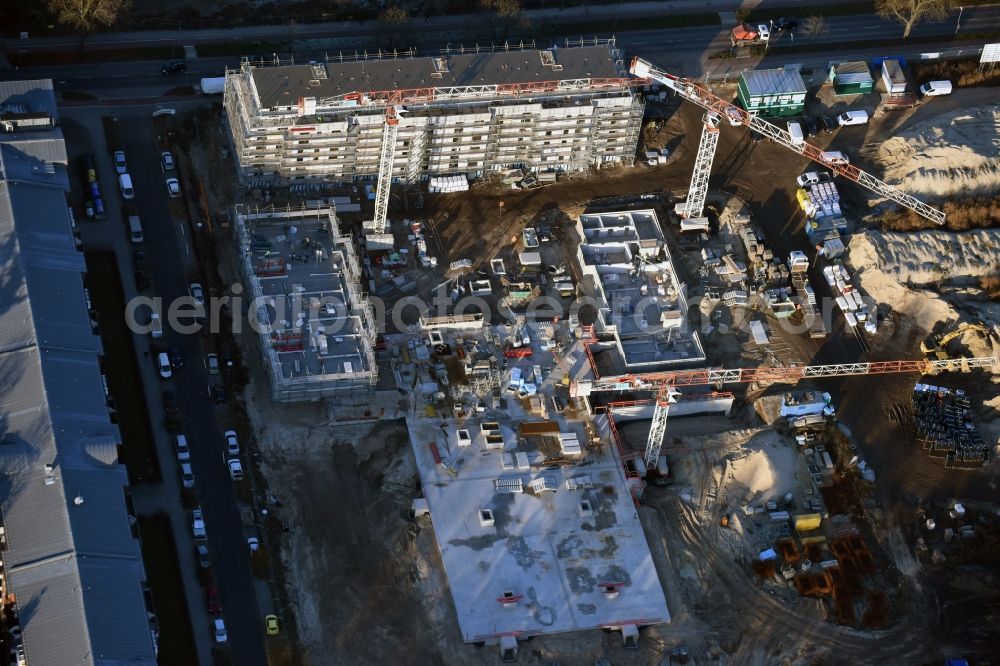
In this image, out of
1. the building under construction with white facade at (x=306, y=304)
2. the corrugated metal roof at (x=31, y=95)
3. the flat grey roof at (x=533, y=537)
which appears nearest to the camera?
the flat grey roof at (x=533, y=537)

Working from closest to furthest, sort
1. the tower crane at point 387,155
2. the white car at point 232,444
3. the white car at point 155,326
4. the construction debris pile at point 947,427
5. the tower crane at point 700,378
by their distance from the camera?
the white car at point 232,444, the tower crane at point 700,378, the white car at point 155,326, the construction debris pile at point 947,427, the tower crane at point 387,155

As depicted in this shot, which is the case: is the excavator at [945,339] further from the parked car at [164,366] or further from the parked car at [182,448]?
the parked car at [164,366]

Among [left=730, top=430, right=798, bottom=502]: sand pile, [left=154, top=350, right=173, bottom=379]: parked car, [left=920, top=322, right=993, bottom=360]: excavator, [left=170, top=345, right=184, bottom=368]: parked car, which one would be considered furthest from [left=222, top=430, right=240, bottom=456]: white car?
[left=920, top=322, right=993, bottom=360]: excavator

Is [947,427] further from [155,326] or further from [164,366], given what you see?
[155,326]

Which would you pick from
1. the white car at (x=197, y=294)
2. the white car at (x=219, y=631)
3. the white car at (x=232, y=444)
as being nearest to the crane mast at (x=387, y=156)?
the white car at (x=197, y=294)

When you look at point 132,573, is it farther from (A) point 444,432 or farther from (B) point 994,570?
(B) point 994,570

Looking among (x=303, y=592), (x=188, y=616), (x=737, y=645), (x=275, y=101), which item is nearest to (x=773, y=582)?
(x=737, y=645)
